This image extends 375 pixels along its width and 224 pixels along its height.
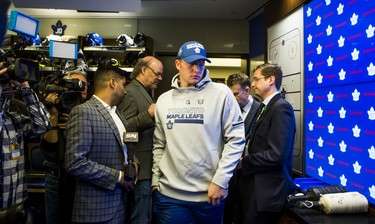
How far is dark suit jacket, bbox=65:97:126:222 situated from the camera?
5.47 ft

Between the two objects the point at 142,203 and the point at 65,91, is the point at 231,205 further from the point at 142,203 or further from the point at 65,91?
the point at 65,91

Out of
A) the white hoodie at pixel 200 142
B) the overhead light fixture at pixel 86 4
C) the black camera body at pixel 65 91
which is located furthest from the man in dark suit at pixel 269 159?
the overhead light fixture at pixel 86 4

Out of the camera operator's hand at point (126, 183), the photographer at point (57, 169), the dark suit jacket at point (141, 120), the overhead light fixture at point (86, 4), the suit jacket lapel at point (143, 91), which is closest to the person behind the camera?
the camera operator's hand at point (126, 183)

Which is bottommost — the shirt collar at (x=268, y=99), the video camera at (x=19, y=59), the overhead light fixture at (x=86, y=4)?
the shirt collar at (x=268, y=99)

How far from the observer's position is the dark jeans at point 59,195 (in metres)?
2.22

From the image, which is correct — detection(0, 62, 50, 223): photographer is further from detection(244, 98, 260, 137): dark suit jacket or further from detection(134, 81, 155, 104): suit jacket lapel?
detection(244, 98, 260, 137): dark suit jacket

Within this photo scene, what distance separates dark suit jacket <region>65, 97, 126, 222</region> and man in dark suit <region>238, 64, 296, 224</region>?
864 mm

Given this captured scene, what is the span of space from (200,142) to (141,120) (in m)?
0.44

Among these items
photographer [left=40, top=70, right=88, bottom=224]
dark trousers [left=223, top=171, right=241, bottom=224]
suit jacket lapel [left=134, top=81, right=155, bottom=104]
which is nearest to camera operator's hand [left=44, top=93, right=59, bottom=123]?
photographer [left=40, top=70, right=88, bottom=224]

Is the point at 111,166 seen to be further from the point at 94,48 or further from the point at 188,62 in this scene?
the point at 94,48

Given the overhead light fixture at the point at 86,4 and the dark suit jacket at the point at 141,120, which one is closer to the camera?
the dark suit jacket at the point at 141,120

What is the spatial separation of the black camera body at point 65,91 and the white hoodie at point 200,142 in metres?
0.67

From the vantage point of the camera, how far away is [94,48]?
4879 mm

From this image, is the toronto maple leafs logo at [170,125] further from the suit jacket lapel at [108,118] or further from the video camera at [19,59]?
the video camera at [19,59]
